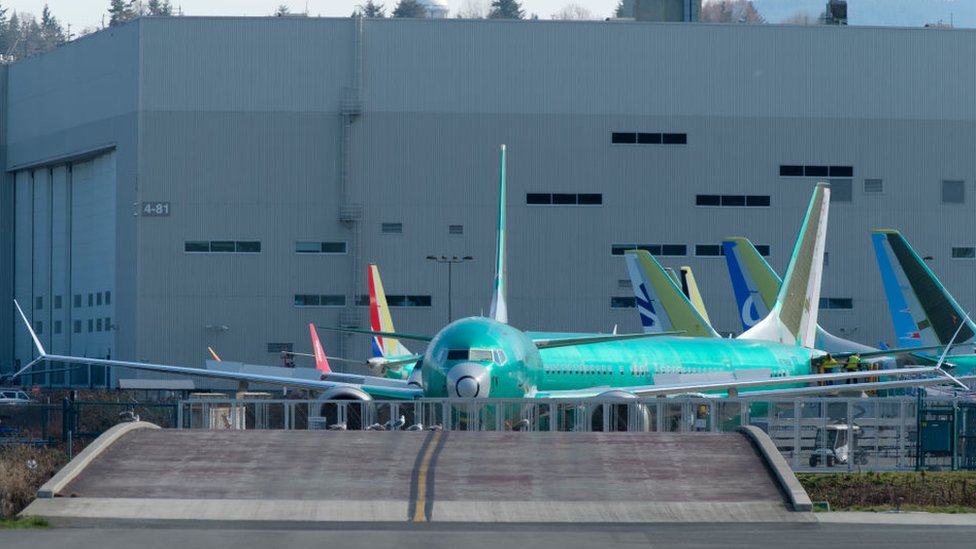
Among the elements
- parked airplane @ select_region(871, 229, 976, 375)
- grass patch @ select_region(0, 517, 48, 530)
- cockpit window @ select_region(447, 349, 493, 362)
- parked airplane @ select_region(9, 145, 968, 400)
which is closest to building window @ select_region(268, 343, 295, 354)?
parked airplane @ select_region(9, 145, 968, 400)

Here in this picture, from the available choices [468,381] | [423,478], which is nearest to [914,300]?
[468,381]

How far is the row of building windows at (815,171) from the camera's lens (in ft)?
289

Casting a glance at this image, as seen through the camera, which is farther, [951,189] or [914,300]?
[951,189]

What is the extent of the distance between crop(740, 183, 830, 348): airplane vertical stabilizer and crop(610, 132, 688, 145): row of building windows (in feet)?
74.5

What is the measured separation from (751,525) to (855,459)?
14899mm

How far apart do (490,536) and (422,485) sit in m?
4.04

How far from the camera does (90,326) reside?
316 ft

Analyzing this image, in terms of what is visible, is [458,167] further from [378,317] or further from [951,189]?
[951,189]

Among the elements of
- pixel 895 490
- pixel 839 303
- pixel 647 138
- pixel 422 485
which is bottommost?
pixel 895 490

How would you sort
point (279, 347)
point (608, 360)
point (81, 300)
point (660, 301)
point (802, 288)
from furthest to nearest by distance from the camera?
point (81, 300) → point (279, 347) → point (660, 301) → point (802, 288) → point (608, 360)

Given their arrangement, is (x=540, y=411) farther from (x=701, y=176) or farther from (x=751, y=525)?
(x=701, y=176)

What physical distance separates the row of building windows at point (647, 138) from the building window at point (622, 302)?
909cm

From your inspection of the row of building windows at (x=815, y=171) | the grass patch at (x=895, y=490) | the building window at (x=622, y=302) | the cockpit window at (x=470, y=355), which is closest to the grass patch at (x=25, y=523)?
the grass patch at (x=895, y=490)

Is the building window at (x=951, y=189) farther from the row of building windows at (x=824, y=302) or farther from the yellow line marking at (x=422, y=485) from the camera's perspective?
the yellow line marking at (x=422, y=485)
